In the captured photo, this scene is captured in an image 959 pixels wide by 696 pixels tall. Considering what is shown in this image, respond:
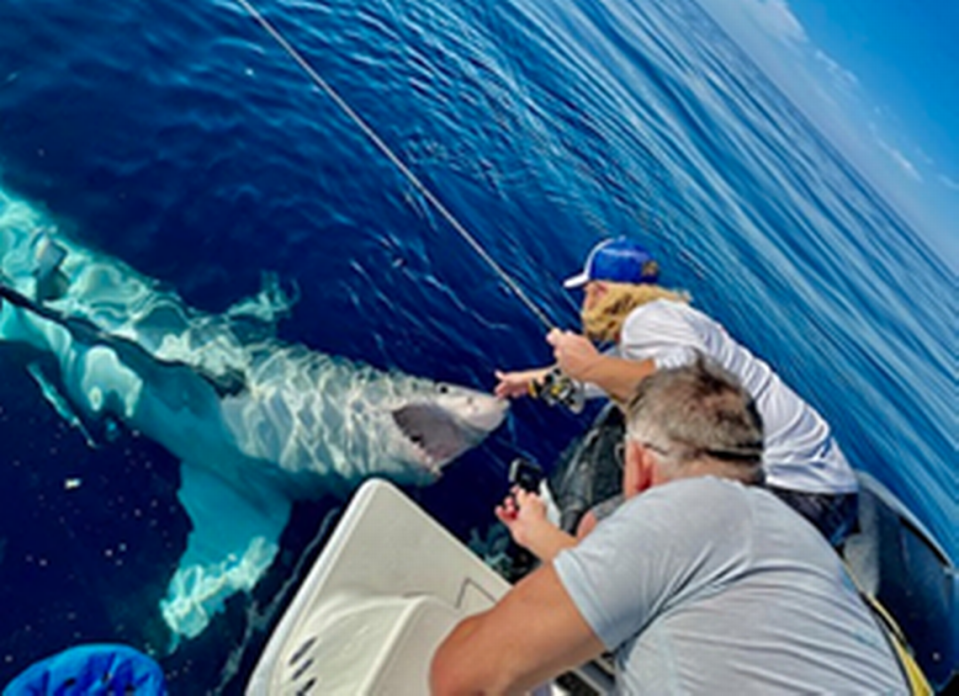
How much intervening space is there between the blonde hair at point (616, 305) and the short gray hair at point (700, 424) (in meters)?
2.55

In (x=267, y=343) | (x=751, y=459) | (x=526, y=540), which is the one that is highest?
(x=751, y=459)

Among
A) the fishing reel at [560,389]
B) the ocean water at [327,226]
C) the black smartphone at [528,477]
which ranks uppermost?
the fishing reel at [560,389]

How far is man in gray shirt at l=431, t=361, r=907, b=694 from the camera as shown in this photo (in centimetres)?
242

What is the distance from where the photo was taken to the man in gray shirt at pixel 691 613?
242cm

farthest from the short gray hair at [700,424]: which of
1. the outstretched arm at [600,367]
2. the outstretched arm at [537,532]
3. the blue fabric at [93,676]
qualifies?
the blue fabric at [93,676]

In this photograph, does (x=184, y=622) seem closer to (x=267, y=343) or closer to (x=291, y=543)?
(x=291, y=543)

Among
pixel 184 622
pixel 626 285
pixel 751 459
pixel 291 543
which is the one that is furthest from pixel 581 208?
pixel 751 459

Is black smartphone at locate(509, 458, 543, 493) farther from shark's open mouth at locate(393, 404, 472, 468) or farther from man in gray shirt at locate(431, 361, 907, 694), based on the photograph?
man in gray shirt at locate(431, 361, 907, 694)

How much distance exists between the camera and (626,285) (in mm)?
5762

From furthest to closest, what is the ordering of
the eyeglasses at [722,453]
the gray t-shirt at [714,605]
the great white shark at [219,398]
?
the great white shark at [219,398]
the eyeglasses at [722,453]
the gray t-shirt at [714,605]

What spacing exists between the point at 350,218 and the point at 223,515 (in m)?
4.11

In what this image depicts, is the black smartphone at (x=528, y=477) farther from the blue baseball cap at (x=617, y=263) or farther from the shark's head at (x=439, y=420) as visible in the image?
the blue baseball cap at (x=617, y=263)

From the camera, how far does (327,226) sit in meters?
8.44

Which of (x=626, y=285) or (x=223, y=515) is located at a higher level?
(x=626, y=285)
